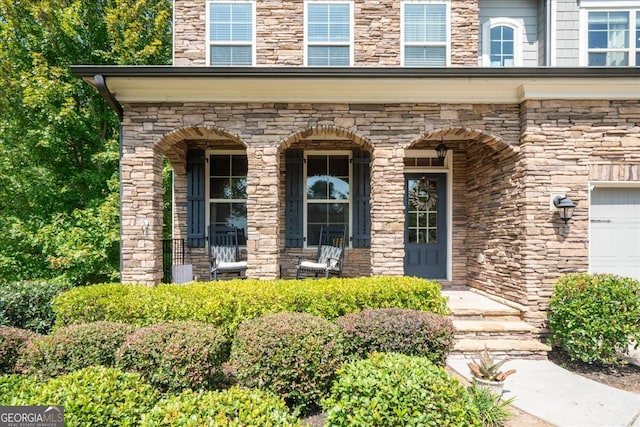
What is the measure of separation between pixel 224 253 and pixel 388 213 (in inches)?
131

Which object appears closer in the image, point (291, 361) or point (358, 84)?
point (291, 361)

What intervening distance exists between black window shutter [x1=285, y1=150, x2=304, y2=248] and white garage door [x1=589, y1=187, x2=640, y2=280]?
4.75 m

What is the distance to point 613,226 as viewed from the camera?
15.1 feet

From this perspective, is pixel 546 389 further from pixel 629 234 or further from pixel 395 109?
pixel 395 109

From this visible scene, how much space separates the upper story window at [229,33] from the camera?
19.1 feet

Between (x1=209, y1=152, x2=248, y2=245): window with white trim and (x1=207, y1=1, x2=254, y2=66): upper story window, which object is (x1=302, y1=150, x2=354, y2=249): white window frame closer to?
(x1=209, y1=152, x2=248, y2=245): window with white trim

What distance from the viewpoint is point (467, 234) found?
247 inches

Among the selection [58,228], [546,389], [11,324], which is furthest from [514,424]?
[58,228]

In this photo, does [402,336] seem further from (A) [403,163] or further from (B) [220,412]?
(A) [403,163]

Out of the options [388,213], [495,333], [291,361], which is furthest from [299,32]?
[495,333]

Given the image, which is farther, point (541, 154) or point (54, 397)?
point (541, 154)

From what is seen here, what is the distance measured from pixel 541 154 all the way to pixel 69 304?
627 centimetres

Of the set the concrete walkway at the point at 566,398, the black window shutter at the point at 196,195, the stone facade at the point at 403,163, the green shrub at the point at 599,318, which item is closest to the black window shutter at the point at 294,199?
the stone facade at the point at 403,163

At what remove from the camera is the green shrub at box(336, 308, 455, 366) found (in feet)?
9.14
